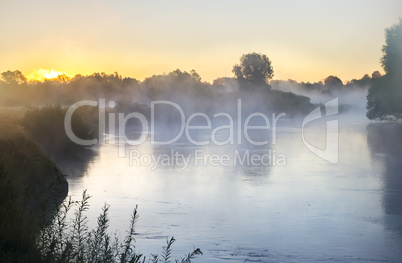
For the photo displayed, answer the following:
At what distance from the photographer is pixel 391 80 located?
212 feet

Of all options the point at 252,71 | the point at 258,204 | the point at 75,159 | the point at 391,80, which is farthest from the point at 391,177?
the point at 252,71

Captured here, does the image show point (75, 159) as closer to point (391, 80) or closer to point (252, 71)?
point (391, 80)

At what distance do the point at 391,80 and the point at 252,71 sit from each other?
70.3 meters

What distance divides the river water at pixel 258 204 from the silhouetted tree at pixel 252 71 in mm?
101742

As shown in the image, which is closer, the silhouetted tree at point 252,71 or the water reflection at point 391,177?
the water reflection at point 391,177

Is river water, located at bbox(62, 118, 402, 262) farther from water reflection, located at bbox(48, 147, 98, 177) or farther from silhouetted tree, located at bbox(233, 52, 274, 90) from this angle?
silhouetted tree, located at bbox(233, 52, 274, 90)

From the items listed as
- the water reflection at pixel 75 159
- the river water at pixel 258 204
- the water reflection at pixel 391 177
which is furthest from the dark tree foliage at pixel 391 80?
the water reflection at pixel 75 159

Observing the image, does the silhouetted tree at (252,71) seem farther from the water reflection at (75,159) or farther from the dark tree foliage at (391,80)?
the water reflection at (75,159)

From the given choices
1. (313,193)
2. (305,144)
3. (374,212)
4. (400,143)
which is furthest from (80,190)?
(400,143)

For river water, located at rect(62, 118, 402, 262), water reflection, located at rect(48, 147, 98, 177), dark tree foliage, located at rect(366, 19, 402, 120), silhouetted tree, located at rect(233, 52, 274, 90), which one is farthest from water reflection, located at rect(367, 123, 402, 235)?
silhouetted tree, located at rect(233, 52, 274, 90)

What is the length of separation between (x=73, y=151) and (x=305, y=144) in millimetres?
16361

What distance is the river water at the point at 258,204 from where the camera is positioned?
12.1 metres

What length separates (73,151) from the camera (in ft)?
109

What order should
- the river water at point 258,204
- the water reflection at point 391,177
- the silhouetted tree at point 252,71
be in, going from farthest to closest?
the silhouetted tree at point 252,71 < the water reflection at point 391,177 < the river water at point 258,204
